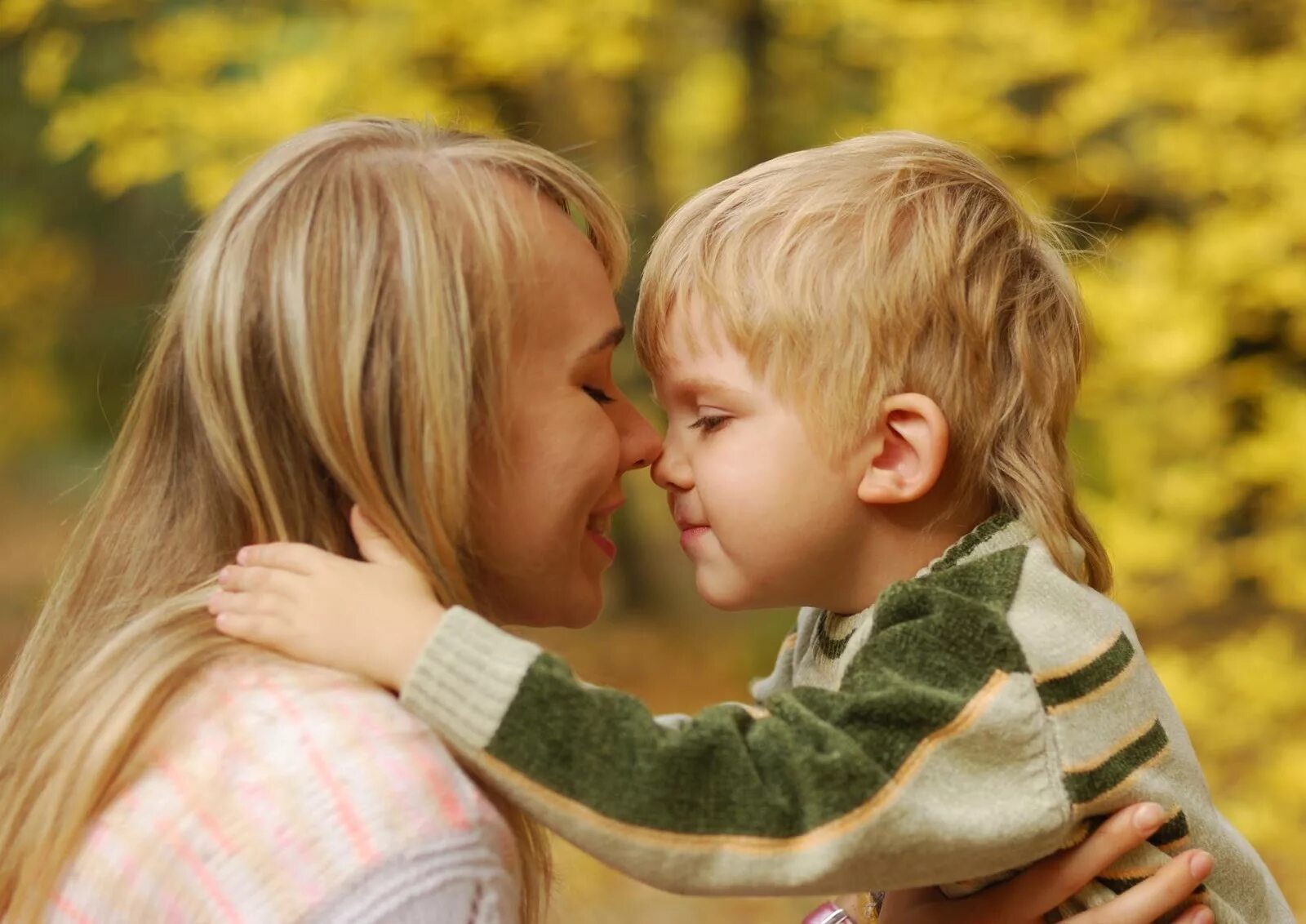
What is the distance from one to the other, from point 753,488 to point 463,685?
594 mm

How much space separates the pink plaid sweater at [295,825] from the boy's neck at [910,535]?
713 mm

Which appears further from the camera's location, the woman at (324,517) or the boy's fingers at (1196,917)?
the boy's fingers at (1196,917)

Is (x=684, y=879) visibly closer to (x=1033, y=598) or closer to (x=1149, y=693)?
(x=1033, y=598)

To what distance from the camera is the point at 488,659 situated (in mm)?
1472

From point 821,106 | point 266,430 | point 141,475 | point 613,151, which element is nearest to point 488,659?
point 266,430

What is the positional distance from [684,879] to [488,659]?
308mm

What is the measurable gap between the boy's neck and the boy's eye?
236 millimetres

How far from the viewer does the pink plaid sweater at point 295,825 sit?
1.34 metres

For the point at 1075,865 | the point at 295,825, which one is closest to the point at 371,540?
the point at 295,825

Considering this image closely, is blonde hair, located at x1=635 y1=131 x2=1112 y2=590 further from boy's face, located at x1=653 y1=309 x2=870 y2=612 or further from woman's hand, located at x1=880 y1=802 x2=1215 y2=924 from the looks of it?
woman's hand, located at x1=880 y1=802 x2=1215 y2=924

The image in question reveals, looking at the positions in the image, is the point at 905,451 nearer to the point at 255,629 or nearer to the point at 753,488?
the point at 753,488

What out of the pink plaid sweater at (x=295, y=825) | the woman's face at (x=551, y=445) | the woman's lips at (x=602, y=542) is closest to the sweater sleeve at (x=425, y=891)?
the pink plaid sweater at (x=295, y=825)

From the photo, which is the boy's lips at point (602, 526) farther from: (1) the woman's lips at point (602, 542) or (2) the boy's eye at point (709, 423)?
(2) the boy's eye at point (709, 423)

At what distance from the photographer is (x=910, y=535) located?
1.96 meters
